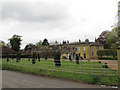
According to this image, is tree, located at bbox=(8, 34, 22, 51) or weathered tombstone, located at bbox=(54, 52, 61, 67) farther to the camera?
tree, located at bbox=(8, 34, 22, 51)

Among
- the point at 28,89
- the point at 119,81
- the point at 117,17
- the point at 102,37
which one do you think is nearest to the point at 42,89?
the point at 28,89

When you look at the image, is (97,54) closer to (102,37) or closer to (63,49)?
(63,49)

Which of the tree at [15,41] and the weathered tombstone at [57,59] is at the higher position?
the tree at [15,41]

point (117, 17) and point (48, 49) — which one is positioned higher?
point (117, 17)

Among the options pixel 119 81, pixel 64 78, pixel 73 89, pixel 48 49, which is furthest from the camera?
pixel 48 49

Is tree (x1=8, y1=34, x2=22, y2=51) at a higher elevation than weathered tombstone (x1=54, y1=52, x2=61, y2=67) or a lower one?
higher

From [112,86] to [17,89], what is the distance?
242 inches

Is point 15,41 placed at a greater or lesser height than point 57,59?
greater

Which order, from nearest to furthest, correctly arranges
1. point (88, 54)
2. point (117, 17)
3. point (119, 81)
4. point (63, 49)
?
point (119, 81), point (117, 17), point (63, 49), point (88, 54)

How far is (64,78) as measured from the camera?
9.34m

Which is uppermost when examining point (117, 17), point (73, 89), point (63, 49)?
point (117, 17)

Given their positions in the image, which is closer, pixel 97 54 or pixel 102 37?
pixel 97 54

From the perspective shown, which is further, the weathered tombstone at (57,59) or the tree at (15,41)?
the tree at (15,41)

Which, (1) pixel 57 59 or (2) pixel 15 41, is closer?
(1) pixel 57 59
